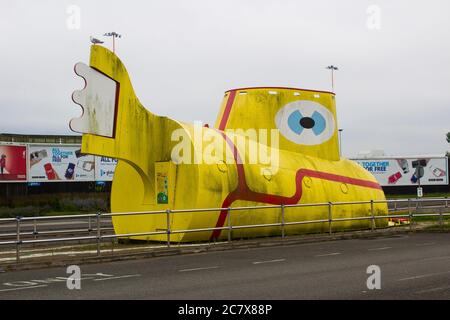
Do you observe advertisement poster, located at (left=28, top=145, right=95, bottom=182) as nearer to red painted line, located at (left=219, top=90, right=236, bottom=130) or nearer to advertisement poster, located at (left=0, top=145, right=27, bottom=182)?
advertisement poster, located at (left=0, top=145, right=27, bottom=182)

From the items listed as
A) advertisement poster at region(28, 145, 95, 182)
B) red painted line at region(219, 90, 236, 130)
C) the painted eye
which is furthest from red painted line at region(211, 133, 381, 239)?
advertisement poster at region(28, 145, 95, 182)

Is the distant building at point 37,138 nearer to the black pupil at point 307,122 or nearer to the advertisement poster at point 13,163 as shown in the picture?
the advertisement poster at point 13,163

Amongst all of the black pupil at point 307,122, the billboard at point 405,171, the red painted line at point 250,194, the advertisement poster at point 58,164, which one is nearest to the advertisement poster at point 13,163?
the advertisement poster at point 58,164

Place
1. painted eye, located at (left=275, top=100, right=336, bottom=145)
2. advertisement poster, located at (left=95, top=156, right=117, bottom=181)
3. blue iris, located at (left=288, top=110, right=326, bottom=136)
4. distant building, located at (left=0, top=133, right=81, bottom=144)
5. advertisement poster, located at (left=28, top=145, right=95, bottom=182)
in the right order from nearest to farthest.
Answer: painted eye, located at (left=275, top=100, right=336, bottom=145), blue iris, located at (left=288, top=110, right=326, bottom=136), advertisement poster, located at (left=28, top=145, right=95, bottom=182), advertisement poster, located at (left=95, top=156, right=117, bottom=181), distant building, located at (left=0, top=133, right=81, bottom=144)

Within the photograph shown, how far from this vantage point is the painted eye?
78.2 feet

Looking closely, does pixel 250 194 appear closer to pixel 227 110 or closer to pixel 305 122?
pixel 227 110

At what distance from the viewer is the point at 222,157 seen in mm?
20719

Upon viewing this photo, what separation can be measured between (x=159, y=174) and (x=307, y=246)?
4.75 metres

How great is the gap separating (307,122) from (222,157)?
4975 millimetres

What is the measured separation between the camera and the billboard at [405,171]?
70.9 m

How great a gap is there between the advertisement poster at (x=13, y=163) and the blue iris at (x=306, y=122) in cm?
3244

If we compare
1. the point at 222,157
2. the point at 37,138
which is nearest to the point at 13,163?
the point at 37,138
